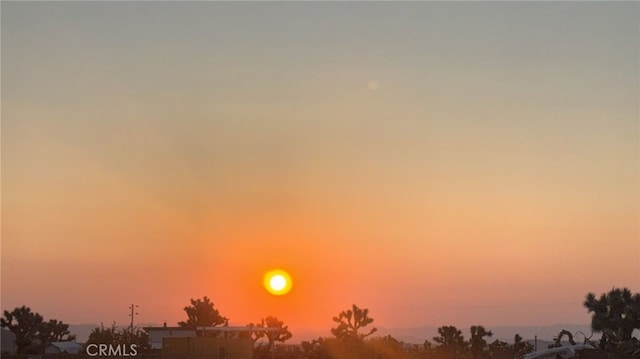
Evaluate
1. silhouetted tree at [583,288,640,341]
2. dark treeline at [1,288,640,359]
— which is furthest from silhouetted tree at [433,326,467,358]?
silhouetted tree at [583,288,640,341]

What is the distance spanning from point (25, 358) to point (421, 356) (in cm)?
3166

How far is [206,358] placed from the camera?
190 feet

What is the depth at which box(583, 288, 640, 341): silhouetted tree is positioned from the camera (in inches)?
2053

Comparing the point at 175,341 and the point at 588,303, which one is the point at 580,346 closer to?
the point at 588,303

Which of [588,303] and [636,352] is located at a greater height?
[588,303]

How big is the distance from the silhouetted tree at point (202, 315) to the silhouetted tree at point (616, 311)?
193 ft

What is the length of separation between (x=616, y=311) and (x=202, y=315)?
61660mm

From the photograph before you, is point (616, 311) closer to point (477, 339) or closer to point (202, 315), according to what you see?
point (477, 339)

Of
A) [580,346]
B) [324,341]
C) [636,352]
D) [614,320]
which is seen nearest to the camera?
[636,352]

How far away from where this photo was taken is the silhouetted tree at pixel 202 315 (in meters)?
104

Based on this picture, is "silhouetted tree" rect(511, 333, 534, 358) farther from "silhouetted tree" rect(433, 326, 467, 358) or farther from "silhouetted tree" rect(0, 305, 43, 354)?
"silhouetted tree" rect(0, 305, 43, 354)

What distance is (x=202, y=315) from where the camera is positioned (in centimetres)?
10488

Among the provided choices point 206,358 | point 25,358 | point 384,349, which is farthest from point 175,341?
point 384,349

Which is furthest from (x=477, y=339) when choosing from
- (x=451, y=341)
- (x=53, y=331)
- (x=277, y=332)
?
(x=53, y=331)
